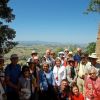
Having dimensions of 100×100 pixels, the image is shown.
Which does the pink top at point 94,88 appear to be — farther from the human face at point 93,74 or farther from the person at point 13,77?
the person at point 13,77

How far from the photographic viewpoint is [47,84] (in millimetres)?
10258

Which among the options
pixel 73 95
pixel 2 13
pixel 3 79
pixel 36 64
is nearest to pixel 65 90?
pixel 73 95

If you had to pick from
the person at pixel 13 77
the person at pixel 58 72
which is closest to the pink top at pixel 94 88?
the person at pixel 13 77

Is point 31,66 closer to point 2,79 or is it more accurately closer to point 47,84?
point 47,84

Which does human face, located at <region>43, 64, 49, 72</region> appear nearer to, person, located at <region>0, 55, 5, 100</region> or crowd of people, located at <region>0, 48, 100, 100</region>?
crowd of people, located at <region>0, 48, 100, 100</region>

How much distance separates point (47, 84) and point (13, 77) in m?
1.26

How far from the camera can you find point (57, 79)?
1114cm

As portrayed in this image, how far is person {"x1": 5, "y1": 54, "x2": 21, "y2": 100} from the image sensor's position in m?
9.38

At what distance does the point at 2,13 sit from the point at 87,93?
1620cm

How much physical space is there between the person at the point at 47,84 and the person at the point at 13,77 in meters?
0.85

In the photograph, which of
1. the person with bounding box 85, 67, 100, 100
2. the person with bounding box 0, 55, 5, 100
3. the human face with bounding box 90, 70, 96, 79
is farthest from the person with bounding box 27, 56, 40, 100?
the human face with bounding box 90, 70, 96, 79

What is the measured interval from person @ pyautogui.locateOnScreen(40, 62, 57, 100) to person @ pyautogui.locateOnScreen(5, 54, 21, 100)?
0.85 m

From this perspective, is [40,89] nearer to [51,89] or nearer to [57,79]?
[51,89]

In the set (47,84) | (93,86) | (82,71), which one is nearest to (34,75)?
(47,84)
